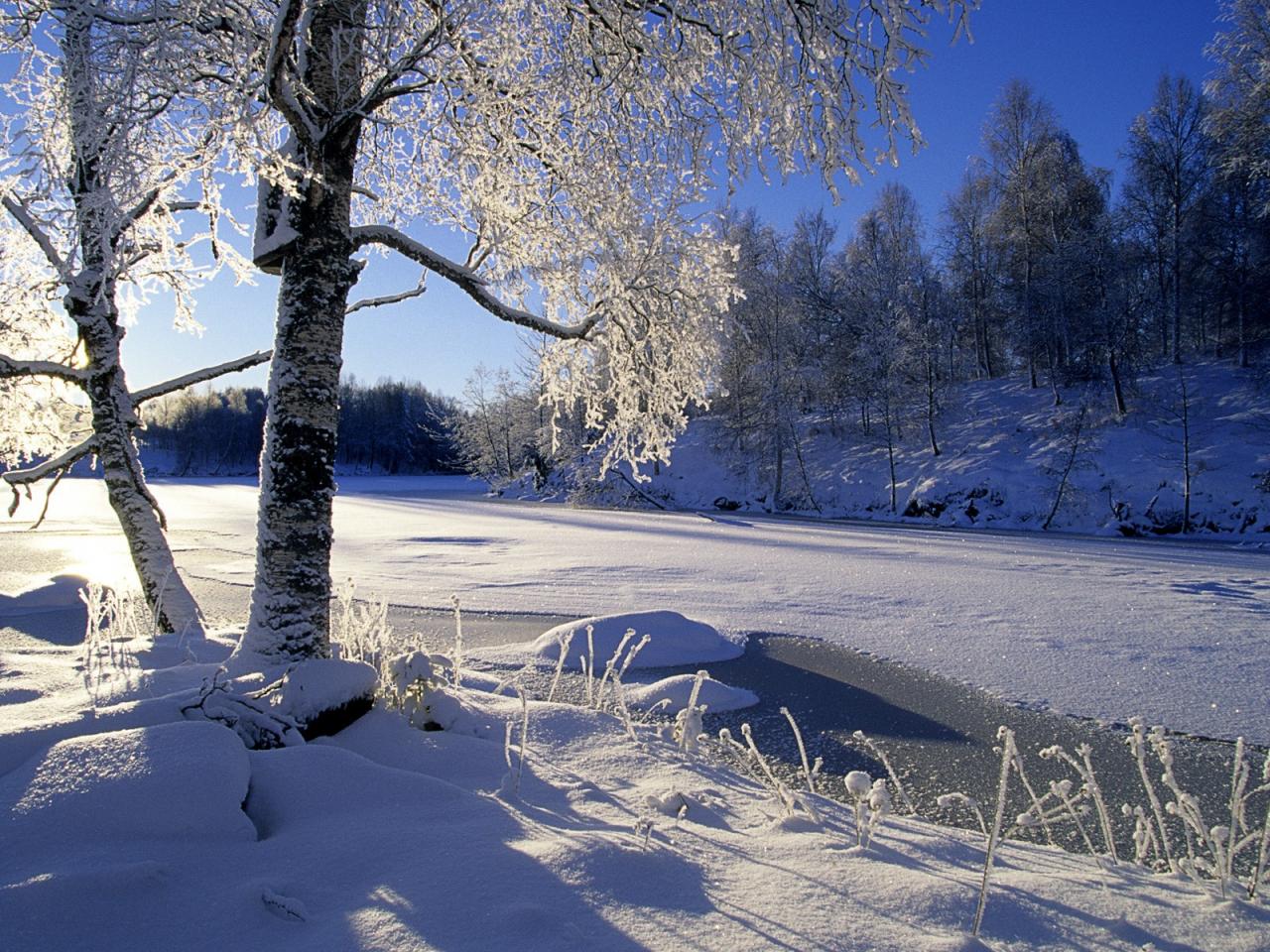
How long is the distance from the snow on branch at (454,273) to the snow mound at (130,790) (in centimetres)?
296

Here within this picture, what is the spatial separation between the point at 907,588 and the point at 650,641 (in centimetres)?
471

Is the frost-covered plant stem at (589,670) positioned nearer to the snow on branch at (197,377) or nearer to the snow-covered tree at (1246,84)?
the snow on branch at (197,377)

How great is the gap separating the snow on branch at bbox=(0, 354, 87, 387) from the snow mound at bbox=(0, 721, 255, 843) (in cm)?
535

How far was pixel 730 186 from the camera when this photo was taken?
4070mm

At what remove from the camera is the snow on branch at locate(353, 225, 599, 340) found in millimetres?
4132

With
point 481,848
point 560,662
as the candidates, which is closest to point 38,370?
point 560,662

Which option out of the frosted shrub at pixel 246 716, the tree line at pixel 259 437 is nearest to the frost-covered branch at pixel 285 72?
the frosted shrub at pixel 246 716

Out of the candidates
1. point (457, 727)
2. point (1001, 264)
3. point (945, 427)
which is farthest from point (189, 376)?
point (1001, 264)

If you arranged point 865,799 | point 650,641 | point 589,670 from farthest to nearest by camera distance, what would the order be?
point 650,641, point 589,670, point 865,799

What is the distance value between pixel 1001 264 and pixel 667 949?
3854cm

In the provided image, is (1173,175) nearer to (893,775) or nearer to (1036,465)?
(1036,465)

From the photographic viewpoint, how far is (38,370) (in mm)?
5941

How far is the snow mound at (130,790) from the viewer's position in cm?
188

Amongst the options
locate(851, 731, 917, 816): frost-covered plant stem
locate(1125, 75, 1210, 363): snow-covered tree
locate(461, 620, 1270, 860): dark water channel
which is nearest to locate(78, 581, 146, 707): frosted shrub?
locate(461, 620, 1270, 860): dark water channel
